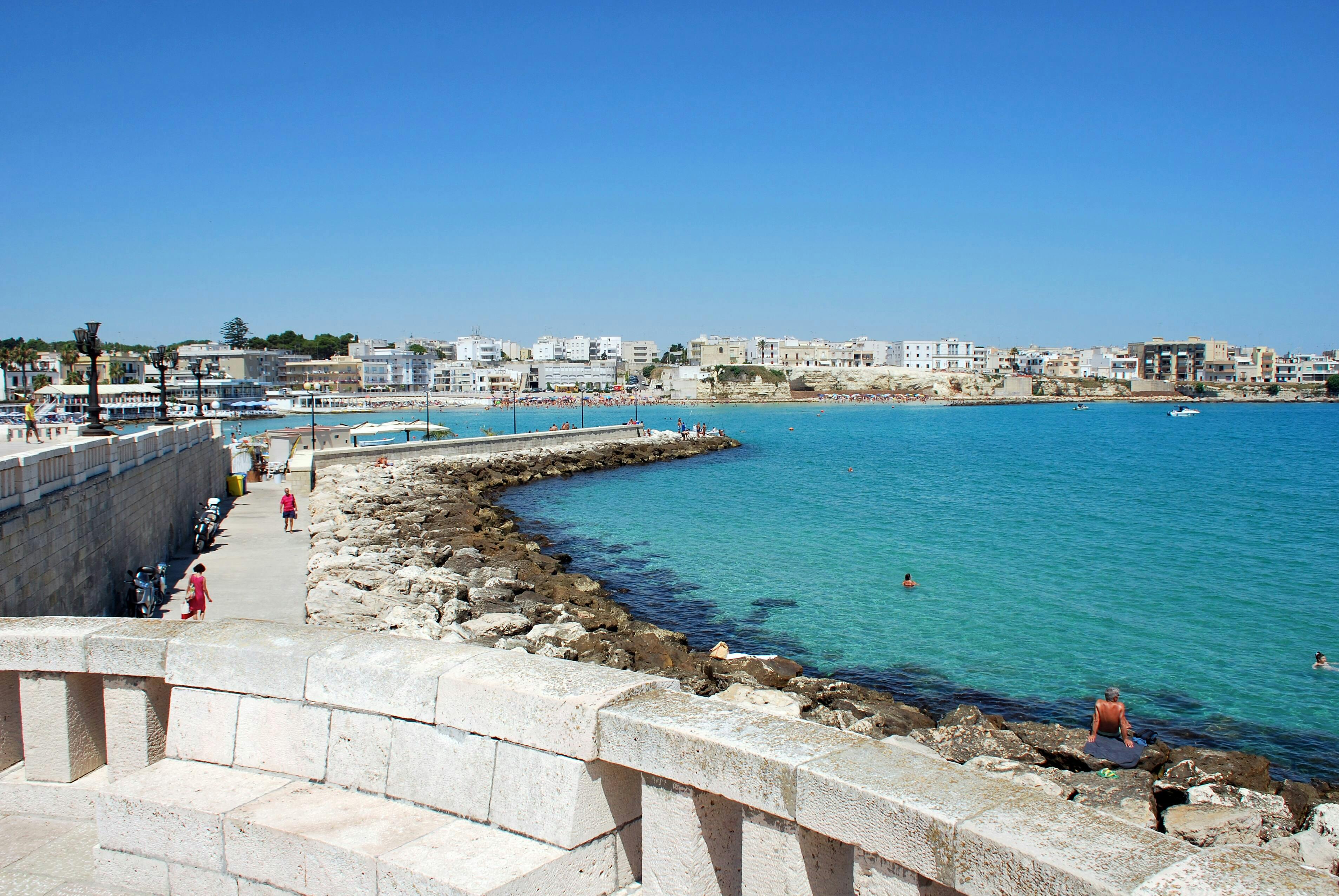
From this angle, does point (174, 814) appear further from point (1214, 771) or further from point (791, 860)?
point (1214, 771)

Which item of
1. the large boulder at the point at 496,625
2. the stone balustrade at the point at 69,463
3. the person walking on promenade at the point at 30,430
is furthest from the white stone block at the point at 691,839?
the person walking on promenade at the point at 30,430

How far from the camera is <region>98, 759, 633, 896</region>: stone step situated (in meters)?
3.06

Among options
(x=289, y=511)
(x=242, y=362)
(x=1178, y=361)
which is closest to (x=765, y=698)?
(x=289, y=511)

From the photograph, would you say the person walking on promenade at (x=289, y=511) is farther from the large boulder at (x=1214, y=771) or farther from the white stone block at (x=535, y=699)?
the white stone block at (x=535, y=699)

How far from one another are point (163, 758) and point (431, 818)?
146 cm

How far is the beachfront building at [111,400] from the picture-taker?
263 feet

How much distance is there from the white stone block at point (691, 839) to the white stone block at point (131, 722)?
241 cm

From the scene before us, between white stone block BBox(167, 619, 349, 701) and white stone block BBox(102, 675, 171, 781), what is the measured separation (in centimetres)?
21

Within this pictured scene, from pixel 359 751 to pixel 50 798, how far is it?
5.47 feet

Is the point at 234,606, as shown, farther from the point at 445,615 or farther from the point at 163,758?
the point at 163,758

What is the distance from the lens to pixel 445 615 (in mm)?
14500

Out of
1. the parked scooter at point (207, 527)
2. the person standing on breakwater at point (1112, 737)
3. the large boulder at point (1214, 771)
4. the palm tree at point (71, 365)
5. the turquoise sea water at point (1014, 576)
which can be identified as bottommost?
the turquoise sea water at point (1014, 576)

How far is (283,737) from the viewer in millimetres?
3752

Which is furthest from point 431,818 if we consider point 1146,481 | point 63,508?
point 1146,481
